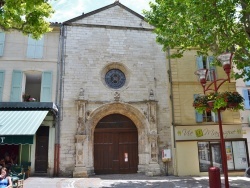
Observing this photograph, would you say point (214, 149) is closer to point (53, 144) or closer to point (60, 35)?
point (53, 144)

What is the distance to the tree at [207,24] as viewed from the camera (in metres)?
8.52

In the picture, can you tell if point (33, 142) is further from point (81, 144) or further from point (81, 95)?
point (81, 95)

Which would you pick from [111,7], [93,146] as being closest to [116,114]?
[93,146]

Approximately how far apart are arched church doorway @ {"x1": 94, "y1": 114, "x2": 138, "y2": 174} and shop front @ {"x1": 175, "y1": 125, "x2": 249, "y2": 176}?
2402 mm

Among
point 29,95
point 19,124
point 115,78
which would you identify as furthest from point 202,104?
point 29,95

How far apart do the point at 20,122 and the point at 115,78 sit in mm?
5756

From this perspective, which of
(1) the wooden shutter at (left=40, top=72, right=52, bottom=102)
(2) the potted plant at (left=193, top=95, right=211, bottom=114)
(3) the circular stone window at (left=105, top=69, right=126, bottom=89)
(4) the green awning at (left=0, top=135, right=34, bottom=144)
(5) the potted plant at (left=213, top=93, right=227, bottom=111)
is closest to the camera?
(5) the potted plant at (left=213, top=93, right=227, bottom=111)

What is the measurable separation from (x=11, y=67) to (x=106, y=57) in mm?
4989

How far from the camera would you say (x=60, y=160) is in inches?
480

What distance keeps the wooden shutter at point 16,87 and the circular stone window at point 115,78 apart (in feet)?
14.7

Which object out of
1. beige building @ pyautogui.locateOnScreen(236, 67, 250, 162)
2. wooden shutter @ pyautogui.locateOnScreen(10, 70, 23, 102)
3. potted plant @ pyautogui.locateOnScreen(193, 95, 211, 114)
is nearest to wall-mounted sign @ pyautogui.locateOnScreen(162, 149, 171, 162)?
beige building @ pyautogui.locateOnScreen(236, 67, 250, 162)

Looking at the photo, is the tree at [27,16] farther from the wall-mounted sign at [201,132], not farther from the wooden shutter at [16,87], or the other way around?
the wall-mounted sign at [201,132]

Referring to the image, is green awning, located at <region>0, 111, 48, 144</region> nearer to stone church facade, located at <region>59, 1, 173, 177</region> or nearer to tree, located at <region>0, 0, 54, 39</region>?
stone church facade, located at <region>59, 1, 173, 177</region>

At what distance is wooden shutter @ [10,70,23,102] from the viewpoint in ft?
40.9
